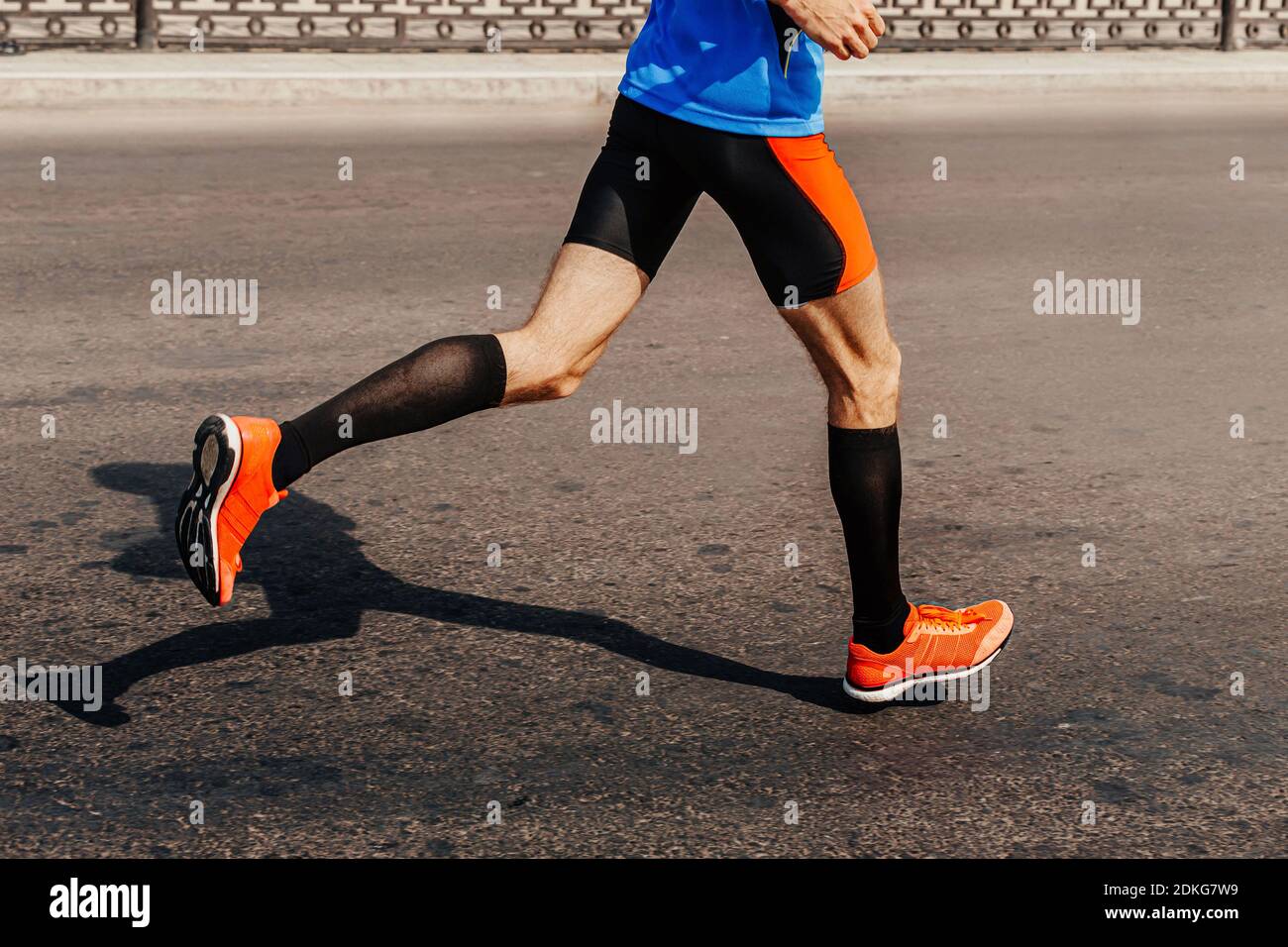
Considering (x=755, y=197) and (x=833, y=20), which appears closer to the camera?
(x=833, y=20)

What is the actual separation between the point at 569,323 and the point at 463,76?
34.6 feet

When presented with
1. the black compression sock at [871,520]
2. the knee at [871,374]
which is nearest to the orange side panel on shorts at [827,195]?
the knee at [871,374]

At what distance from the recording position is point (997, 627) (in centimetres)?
398

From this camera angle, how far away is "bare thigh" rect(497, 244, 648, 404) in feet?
12.2

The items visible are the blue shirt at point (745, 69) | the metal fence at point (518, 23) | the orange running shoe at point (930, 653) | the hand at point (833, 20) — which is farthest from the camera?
the metal fence at point (518, 23)

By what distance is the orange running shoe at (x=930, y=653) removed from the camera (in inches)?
150

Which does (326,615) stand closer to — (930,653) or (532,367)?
(532,367)

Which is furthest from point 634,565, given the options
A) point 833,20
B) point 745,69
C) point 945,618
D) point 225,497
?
point 833,20

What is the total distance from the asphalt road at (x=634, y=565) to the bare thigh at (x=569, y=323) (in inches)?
26.8

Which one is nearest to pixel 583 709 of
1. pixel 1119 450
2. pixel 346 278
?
pixel 1119 450

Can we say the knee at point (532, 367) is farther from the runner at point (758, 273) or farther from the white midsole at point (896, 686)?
the white midsole at point (896, 686)

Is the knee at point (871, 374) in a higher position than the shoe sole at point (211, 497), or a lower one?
higher

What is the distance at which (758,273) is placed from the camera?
12.1 ft
